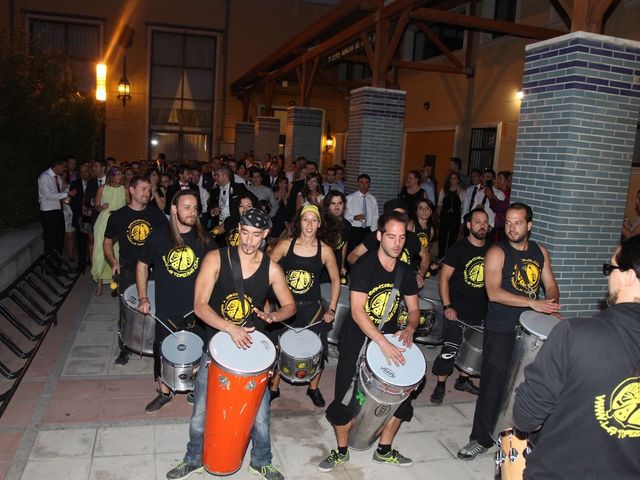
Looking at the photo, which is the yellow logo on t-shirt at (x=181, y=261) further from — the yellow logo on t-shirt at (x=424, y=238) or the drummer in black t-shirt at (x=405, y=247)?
the yellow logo on t-shirt at (x=424, y=238)

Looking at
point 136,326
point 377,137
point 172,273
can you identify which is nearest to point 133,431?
point 136,326

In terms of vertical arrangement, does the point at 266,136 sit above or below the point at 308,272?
above

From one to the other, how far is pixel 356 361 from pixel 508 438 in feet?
4.94

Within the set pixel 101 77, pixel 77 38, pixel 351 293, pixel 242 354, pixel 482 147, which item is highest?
pixel 77 38

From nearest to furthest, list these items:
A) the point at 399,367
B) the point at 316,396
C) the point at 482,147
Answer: the point at 399,367 → the point at 316,396 → the point at 482,147

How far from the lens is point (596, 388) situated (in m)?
2.20

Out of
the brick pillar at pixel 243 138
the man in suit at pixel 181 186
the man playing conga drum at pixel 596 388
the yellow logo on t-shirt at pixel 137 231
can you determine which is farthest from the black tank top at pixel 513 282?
the brick pillar at pixel 243 138

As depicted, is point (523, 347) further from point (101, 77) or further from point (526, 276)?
point (101, 77)

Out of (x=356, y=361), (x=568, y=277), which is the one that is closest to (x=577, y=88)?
(x=568, y=277)

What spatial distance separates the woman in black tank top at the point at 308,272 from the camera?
509 centimetres

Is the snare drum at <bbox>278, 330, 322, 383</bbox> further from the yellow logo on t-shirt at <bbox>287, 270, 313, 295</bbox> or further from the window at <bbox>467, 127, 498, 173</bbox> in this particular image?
the window at <bbox>467, 127, 498, 173</bbox>

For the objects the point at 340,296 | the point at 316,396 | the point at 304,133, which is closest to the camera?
the point at 316,396

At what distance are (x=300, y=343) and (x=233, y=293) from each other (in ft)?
3.79

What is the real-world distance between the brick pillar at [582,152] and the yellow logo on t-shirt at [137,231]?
4444mm
